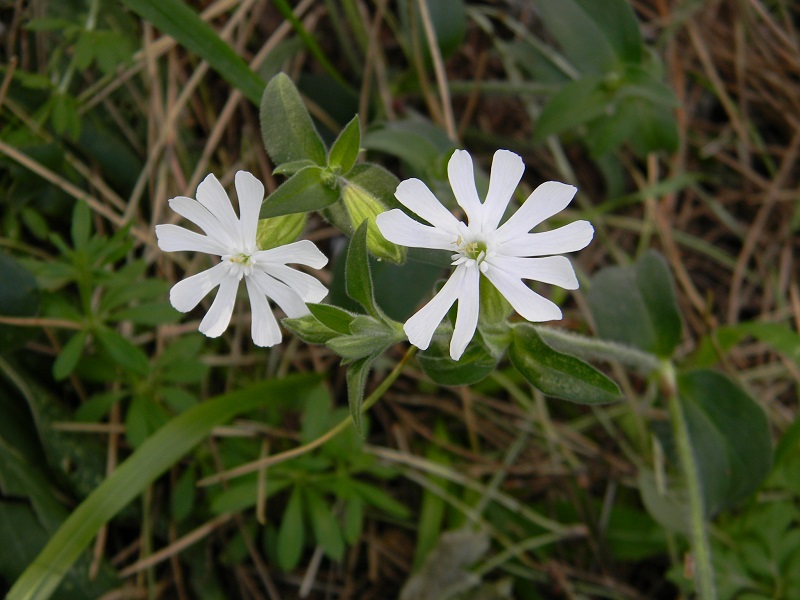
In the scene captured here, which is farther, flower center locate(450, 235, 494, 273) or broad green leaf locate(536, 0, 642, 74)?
broad green leaf locate(536, 0, 642, 74)

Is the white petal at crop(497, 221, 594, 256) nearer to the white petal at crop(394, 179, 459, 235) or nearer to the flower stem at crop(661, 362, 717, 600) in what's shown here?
the white petal at crop(394, 179, 459, 235)

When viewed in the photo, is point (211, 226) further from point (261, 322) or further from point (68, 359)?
point (68, 359)

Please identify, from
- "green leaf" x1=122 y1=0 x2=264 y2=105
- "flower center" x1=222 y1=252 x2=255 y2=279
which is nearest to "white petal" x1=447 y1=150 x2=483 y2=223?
"flower center" x1=222 y1=252 x2=255 y2=279

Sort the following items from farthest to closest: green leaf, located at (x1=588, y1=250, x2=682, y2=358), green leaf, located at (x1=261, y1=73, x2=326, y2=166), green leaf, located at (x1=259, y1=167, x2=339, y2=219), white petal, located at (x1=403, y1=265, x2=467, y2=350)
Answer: green leaf, located at (x1=588, y1=250, x2=682, y2=358) < green leaf, located at (x1=261, y1=73, x2=326, y2=166) < green leaf, located at (x1=259, y1=167, x2=339, y2=219) < white petal, located at (x1=403, y1=265, x2=467, y2=350)

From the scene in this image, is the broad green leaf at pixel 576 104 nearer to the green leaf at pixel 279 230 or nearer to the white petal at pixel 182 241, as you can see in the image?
the green leaf at pixel 279 230

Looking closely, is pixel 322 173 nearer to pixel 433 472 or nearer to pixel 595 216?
pixel 433 472

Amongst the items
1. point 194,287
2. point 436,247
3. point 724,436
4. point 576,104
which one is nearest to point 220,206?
point 194,287
